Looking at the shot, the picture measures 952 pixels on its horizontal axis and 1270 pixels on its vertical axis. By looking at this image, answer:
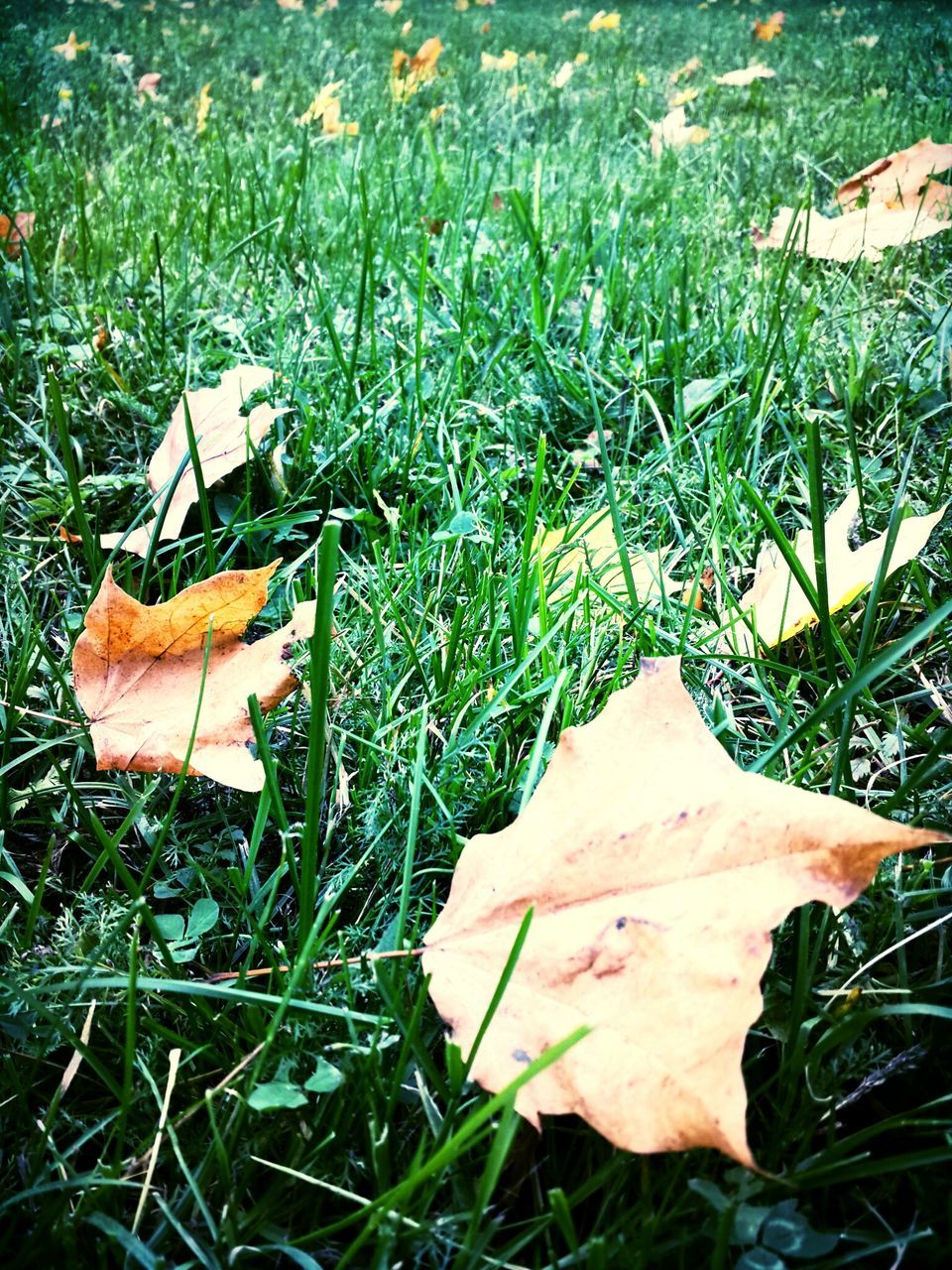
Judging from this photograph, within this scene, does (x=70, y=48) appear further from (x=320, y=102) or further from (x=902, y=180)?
(x=902, y=180)

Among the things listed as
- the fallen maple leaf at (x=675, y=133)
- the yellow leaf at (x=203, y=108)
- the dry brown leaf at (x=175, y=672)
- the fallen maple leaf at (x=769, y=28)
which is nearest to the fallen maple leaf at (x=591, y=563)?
the dry brown leaf at (x=175, y=672)

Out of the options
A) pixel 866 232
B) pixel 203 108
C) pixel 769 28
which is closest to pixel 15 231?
pixel 203 108

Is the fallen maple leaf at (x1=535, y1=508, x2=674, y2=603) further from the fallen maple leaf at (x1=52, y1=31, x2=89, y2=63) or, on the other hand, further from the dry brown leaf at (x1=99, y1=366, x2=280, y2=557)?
the fallen maple leaf at (x1=52, y1=31, x2=89, y2=63)

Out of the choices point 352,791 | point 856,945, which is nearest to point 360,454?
point 352,791

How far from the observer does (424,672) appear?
1.03 metres

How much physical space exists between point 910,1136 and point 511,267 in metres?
1.67

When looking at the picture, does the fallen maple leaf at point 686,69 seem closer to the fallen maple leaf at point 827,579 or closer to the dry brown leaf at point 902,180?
the dry brown leaf at point 902,180

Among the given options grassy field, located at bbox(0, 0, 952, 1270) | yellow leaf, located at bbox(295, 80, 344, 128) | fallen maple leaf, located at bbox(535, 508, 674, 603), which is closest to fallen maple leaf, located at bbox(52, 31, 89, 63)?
yellow leaf, located at bbox(295, 80, 344, 128)

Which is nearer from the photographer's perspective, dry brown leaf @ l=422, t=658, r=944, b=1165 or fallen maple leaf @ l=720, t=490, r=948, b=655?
dry brown leaf @ l=422, t=658, r=944, b=1165

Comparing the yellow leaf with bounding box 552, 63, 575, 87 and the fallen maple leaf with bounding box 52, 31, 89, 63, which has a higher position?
the fallen maple leaf with bounding box 52, 31, 89, 63

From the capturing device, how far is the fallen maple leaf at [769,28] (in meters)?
4.32

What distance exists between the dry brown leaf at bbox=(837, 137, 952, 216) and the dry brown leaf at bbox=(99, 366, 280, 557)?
5.46 ft

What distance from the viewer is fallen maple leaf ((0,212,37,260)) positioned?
1.91m

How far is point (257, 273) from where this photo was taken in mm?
1895
